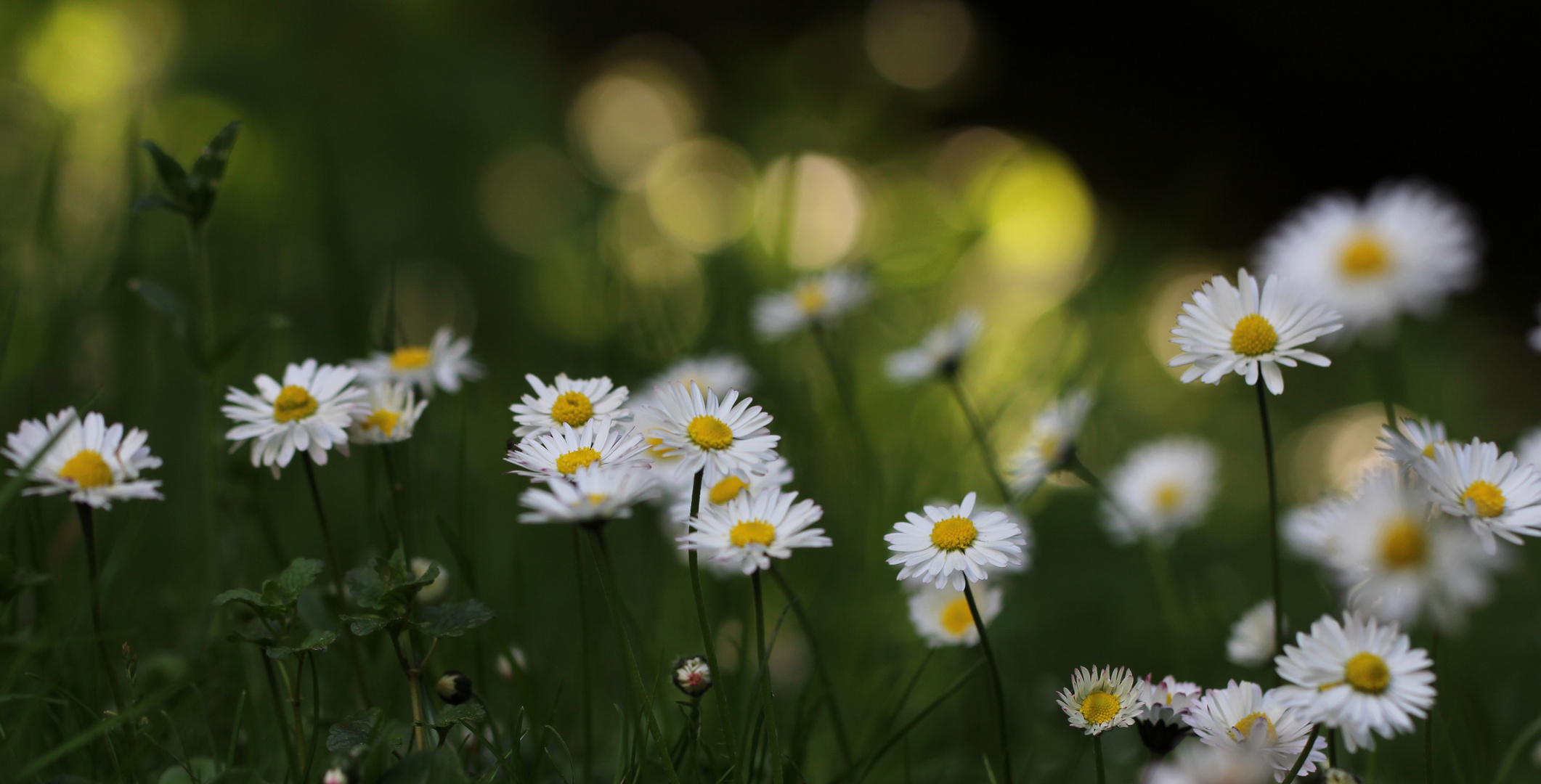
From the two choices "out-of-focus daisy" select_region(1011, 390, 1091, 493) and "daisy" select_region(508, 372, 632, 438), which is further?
"out-of-focus daisy" select_region(1011, 390, 1091, 493)

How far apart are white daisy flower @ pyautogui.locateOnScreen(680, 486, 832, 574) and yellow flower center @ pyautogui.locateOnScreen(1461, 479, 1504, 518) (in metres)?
0.45

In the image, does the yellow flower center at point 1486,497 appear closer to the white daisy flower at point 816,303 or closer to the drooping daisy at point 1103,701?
the drooping daisy at point 1103,701

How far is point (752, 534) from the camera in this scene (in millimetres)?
647

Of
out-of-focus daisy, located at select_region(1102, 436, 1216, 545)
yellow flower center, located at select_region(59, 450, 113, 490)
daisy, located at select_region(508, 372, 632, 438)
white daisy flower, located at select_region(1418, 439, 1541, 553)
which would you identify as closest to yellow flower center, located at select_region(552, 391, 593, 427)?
daisy, located at select_region(508, 372, 632, 438)

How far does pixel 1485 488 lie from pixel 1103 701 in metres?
0.30

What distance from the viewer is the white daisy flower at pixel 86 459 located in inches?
27.6

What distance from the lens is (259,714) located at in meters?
0.90

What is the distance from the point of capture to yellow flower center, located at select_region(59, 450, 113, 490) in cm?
72

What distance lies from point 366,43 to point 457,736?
3.44 metres

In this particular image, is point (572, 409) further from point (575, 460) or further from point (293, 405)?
point (293, 405)

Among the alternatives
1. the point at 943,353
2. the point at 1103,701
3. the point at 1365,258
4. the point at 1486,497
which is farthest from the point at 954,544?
the point at 1365,258

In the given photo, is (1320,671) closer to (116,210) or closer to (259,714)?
(259,714)

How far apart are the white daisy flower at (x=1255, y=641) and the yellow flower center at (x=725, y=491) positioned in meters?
0.48

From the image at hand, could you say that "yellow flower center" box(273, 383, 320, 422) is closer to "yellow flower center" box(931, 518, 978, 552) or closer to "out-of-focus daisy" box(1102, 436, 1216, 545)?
"yellow flower center" box(931, 518, 978, 552)
